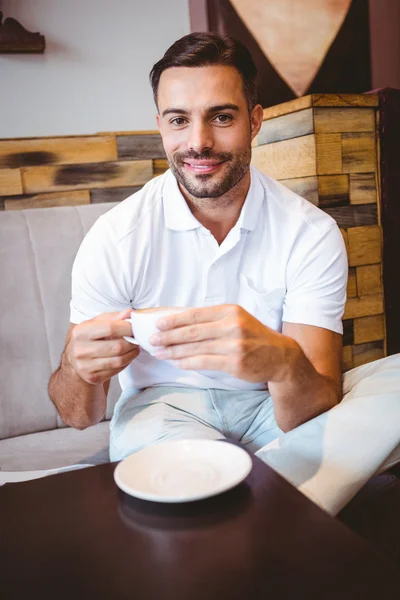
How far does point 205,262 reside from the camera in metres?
1.51

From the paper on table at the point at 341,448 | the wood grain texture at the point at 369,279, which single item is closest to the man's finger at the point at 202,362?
the paper on table at the point at 341,448

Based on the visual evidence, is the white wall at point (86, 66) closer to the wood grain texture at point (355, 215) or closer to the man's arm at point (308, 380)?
the wood grain texture at point (355, 215)

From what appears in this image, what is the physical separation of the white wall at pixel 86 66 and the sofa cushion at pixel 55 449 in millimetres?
1319

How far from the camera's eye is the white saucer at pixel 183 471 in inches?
34.1

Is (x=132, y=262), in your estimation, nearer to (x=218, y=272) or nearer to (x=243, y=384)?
(x=218, y=272)

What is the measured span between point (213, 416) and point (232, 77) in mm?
828

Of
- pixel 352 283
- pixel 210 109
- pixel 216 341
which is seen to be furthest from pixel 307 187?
pixel 216 341

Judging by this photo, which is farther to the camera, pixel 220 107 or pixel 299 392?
pixel 220 107

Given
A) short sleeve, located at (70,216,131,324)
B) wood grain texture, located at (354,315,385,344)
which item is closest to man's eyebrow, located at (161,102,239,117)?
short sleeve, located at (70,216,131,324)

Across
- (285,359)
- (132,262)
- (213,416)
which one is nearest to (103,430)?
(213,416)

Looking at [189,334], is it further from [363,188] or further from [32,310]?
[363,188]

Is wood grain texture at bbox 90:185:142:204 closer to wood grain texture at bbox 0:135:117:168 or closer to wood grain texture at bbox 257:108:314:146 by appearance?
wood grain texture at bbox 0:135:117:168

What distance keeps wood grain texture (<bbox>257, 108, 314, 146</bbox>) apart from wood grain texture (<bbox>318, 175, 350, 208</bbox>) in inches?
6.7

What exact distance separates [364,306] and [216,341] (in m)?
A: 1.40
